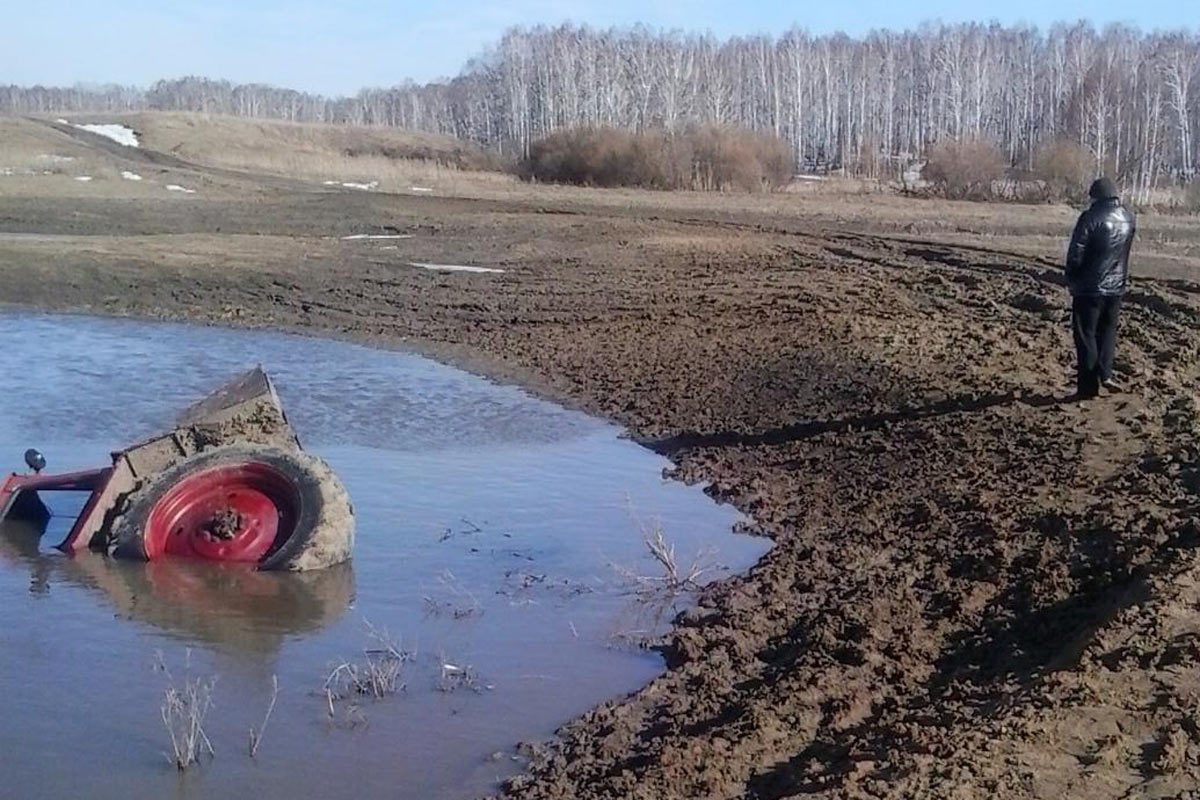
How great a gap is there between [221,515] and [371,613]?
160 centimetres

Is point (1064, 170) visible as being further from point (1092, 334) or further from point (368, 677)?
point (368, 677)

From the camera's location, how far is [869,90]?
92.9 meters

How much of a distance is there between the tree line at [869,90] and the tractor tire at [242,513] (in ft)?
195

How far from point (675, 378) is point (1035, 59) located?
284 feet

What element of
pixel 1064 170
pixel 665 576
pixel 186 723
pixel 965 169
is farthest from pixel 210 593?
pixel 965 169

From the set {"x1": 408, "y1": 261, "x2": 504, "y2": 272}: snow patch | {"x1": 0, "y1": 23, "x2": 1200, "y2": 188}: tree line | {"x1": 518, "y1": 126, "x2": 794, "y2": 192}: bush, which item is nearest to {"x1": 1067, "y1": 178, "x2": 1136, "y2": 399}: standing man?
{"x1": 408, "y1": 261, "x2": 504, "y2": 272}: snow patch

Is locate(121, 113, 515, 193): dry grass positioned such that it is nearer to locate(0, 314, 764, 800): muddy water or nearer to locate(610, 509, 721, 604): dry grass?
locate(0, 314, 764, 800): muddy water

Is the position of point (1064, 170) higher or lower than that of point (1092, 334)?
higher

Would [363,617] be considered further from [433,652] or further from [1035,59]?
[1035,59]

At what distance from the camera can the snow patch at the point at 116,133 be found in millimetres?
68125

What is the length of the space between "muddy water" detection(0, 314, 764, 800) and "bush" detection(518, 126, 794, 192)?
137 ft

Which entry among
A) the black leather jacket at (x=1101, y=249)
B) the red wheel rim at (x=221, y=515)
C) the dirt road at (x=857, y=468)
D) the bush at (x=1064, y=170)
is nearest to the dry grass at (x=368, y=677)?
the dirt road at (x=857, y=468)

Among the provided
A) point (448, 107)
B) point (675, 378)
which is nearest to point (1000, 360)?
point (675, 378)

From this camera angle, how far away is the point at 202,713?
285 inches
